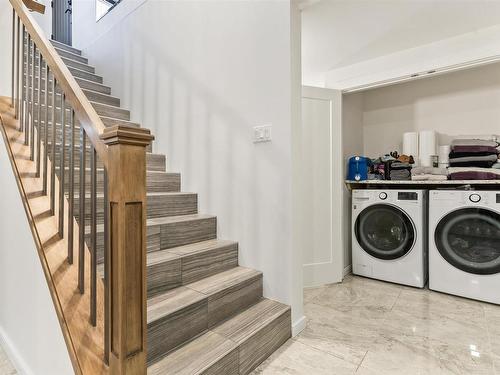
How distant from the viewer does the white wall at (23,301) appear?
1303 mm

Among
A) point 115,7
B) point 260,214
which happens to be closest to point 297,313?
point 260,214

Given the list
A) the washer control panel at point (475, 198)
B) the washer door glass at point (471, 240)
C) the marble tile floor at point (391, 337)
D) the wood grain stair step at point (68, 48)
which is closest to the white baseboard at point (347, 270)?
the marble tile floor at point (391, 337)

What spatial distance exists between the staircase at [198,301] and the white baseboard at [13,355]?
0.78 meters

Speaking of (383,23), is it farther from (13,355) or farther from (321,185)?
(13,355)

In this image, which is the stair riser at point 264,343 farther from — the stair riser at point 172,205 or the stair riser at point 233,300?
the stair riser at point 172,205

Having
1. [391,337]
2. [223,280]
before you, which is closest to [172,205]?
[223,280]

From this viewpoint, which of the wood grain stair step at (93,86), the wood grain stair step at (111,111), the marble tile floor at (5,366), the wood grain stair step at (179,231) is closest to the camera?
the marble tile floor at (5,366)

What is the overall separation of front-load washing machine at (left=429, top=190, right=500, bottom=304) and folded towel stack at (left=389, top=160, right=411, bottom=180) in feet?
1.22

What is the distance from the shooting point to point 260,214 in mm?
1979

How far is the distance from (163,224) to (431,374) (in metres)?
1.75

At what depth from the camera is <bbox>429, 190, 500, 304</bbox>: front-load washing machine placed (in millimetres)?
2348

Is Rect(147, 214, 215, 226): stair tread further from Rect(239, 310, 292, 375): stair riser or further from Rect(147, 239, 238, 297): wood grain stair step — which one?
Rect(239, 310, 292, 375): stair riser

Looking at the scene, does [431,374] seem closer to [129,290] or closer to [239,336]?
[239,336]

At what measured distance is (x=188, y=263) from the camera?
172 cm
